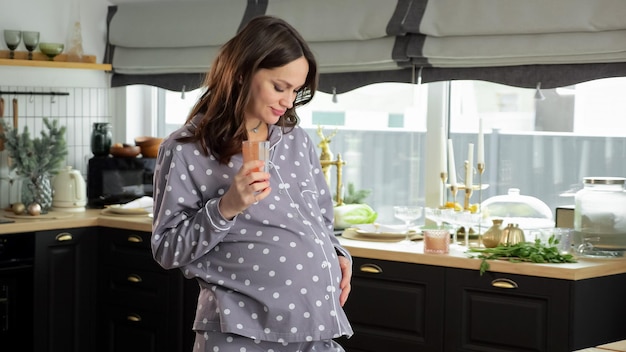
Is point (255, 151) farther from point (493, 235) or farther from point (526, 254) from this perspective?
point (493, 235)

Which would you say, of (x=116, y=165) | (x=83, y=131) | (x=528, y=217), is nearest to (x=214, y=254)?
(x=528, y=217)

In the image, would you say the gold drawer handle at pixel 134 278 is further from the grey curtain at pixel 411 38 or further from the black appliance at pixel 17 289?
the grey curtain at pixel 411 38

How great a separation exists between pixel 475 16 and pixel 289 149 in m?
2.00

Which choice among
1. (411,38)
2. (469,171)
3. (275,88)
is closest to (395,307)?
(469,171)

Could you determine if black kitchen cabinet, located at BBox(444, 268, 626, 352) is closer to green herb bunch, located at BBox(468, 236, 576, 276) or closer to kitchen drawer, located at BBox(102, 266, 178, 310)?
green herb bunch, located at BBox(468, 236, 576, 276)

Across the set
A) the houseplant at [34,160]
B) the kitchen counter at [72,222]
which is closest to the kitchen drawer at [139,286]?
the kitchen counter at [72,222]

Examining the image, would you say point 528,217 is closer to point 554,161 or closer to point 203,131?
point 554,161

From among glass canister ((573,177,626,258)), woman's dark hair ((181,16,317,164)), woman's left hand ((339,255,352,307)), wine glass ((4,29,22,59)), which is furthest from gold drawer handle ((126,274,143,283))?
woman's dark hair ((181,16,317,164))

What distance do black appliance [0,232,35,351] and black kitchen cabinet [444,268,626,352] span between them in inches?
78.1

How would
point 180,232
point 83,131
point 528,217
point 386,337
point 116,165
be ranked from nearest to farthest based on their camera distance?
point 180,232
point 386,337
point 528,217
point 116,165
point 83,131

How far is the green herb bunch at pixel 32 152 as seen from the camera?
471 centimetres

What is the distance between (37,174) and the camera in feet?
15.5

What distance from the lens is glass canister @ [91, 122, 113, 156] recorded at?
16.7 ft

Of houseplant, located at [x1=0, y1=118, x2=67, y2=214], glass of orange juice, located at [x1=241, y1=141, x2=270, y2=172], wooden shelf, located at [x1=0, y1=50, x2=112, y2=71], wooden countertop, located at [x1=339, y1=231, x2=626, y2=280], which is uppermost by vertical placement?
wooden shelf, located at [x1=0, y1=50, x2=112, y2=71]
